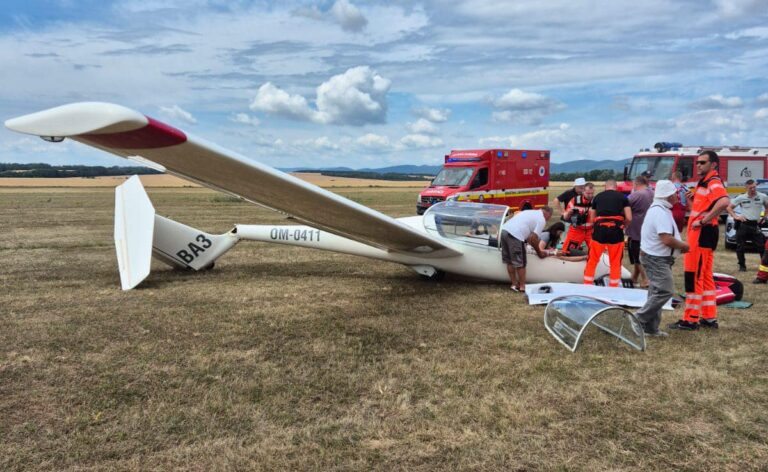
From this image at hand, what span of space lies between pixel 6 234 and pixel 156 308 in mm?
11800

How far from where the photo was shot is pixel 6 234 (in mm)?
15047

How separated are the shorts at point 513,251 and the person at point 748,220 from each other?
14.3ft

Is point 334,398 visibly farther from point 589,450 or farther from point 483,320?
point 483,320

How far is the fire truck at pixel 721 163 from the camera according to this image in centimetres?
1964

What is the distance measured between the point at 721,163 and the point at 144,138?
22.8m

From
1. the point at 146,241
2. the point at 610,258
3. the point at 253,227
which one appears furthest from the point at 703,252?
the point at 146,241

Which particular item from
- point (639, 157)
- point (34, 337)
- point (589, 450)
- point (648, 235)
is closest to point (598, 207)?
point (648, 235)

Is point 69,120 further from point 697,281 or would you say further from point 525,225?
point 697,281

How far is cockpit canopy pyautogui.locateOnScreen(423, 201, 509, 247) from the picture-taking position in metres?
7.91

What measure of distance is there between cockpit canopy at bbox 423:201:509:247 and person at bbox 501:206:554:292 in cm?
24

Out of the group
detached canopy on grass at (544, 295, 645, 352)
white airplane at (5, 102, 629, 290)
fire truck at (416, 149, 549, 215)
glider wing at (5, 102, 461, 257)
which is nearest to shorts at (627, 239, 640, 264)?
white airplane at (5, 102, 629, 290)

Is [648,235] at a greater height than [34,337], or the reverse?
[648,235]

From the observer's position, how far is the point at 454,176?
62.2 ft

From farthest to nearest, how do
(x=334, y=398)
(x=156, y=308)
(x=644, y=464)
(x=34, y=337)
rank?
(x=156, y=308), (x=34, y=337), (x=334, y=398), (x=644, y=464)
